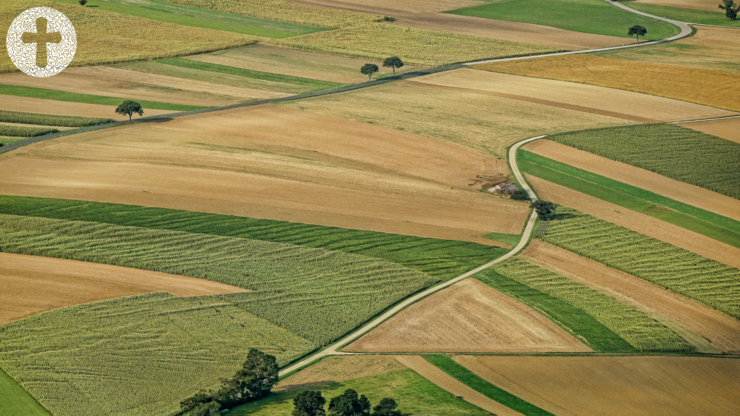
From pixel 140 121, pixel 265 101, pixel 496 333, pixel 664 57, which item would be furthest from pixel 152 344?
pixel 664 57

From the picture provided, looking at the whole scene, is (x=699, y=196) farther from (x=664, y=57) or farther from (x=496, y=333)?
(x=664, y=57)

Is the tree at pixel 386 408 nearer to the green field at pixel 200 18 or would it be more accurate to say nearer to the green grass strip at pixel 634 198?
the green grass strip at pixel 634 198

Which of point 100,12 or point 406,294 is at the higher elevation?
point 100,12

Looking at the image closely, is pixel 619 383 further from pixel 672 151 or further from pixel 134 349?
pixel 672 151

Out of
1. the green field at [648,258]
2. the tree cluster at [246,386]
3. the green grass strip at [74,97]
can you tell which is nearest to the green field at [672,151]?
the green field at [648,258]

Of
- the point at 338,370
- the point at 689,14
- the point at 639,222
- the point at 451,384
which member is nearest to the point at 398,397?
the point at 451,384
